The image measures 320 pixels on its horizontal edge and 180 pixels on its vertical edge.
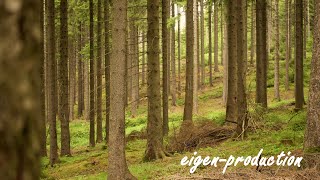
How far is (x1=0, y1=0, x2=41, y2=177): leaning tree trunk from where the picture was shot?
1560 mm

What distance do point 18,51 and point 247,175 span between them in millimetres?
7085

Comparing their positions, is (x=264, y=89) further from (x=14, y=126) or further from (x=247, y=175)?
(x=14, y=126)

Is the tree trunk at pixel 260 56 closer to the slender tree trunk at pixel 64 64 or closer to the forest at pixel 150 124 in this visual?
the forest at pixel 150 124

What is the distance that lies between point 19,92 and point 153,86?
11039 mm

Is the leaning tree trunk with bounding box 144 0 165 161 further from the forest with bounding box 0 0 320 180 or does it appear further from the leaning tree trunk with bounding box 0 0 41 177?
the leaning tree trunk with bounding box 0 0 41 177

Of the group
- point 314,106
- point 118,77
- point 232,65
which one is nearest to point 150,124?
point 118,77

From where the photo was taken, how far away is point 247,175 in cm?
809

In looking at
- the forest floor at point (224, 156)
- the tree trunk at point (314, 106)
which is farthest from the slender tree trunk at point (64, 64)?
the tree trunk at point (314, 106)

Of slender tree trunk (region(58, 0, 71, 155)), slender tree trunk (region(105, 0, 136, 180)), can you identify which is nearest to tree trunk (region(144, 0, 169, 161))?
slender tree trunk (region(105, 0, 136, 180))

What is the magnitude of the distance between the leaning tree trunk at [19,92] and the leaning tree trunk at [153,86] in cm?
1082

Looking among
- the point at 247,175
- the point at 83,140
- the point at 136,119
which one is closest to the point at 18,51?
the point at 247,175

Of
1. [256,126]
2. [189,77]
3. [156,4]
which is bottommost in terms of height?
[256,126]

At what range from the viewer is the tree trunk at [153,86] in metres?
12.5

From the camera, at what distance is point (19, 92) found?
1.62 metres
